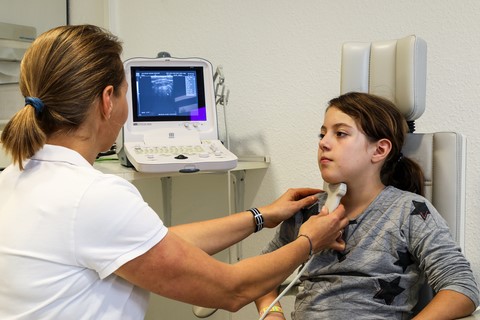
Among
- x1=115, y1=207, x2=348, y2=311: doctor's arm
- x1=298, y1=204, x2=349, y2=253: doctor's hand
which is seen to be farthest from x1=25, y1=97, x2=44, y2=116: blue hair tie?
x1=298, y1=204, x2=349, y2=253: doctor's hand

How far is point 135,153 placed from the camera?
159 centimetres

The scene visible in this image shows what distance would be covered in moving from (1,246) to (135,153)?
771 mm

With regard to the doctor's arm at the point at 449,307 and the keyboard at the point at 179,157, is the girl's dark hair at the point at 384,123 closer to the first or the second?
the doctor's arm at the point at 449,307

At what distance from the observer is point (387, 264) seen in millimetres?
1143

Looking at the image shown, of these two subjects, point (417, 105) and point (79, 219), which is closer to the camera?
point (79, 219)

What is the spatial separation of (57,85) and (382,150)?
A: 2.71 feet

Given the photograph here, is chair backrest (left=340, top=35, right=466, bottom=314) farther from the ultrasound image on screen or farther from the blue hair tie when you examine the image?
the blue hair tie

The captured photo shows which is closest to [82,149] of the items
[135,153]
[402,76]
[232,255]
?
[135,153]

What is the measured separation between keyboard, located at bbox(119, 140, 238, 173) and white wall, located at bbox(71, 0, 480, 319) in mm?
365

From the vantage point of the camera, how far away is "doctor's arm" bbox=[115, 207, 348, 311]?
0.84 metres

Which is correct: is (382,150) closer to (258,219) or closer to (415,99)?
(415,99)

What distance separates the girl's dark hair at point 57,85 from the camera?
0.86m

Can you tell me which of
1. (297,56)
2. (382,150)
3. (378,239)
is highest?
(297,56)

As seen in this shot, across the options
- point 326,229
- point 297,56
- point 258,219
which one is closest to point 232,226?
point 258,219
